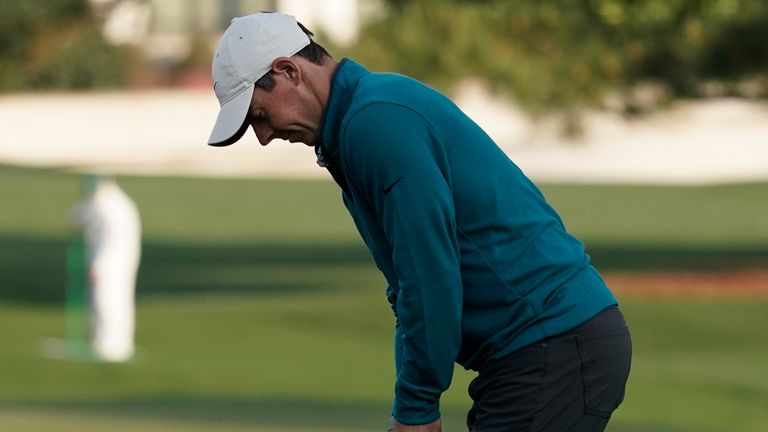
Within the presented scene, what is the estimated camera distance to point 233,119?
3867 mm

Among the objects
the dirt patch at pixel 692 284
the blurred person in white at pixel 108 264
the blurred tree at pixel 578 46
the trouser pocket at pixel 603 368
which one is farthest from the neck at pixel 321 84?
the dirt patch at pixel 692 284

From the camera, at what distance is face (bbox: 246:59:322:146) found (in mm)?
3896

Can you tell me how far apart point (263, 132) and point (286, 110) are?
74 millimetres

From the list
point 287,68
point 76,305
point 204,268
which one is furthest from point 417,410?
point 204,268

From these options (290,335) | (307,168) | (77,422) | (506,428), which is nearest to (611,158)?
(307,168)

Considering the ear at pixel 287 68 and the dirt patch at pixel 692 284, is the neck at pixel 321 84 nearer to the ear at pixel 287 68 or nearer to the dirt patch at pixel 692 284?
the ear at pixel 287 68

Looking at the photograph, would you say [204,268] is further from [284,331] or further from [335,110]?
[335,110]

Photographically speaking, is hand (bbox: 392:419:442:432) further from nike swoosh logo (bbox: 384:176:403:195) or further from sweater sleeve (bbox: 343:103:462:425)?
nike swoosh logo (bbox: 384:176:403:195)

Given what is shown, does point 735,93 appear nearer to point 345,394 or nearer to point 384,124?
point 345,394

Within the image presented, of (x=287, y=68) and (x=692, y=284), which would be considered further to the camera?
(x=692, y=284)

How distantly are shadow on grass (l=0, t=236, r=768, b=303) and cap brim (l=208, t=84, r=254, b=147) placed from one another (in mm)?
22287

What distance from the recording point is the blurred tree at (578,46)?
1483cm

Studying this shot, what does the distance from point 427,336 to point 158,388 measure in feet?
43.7

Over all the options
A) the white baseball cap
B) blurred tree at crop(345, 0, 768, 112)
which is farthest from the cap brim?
blurred tree at crop(345, 0, 768, 112)
